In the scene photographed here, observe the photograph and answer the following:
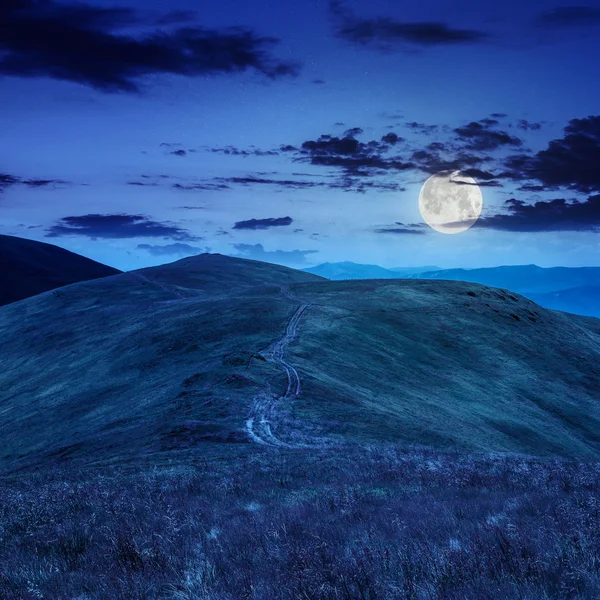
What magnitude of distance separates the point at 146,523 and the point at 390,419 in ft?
84.6

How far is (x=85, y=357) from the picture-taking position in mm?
66812

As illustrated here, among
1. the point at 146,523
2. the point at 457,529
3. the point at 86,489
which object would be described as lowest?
the point at 86,489

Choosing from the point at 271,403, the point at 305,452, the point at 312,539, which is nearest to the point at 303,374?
the point at 271,403

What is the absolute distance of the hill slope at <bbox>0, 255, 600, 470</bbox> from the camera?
102 feet

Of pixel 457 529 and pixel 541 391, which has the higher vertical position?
pixel 457 529

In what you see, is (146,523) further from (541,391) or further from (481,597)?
(541,391)

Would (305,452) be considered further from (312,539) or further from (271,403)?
(312,539)

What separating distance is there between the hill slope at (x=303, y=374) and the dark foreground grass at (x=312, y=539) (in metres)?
11.9

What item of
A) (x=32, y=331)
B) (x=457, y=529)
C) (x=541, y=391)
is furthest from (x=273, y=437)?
(x=32, y=331)

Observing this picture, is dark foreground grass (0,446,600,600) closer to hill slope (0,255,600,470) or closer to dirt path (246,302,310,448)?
hill slope (0,255,600,470)

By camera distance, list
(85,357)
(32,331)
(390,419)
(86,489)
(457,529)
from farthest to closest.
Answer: (32,331), (85,357), (390,419), (86,489), (457,529)

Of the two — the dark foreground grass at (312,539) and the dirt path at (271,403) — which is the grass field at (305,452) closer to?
the dark foreground grass at (312,539)

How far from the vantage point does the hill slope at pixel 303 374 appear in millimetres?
31203

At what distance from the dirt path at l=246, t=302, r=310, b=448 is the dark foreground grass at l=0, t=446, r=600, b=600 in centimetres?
1200
